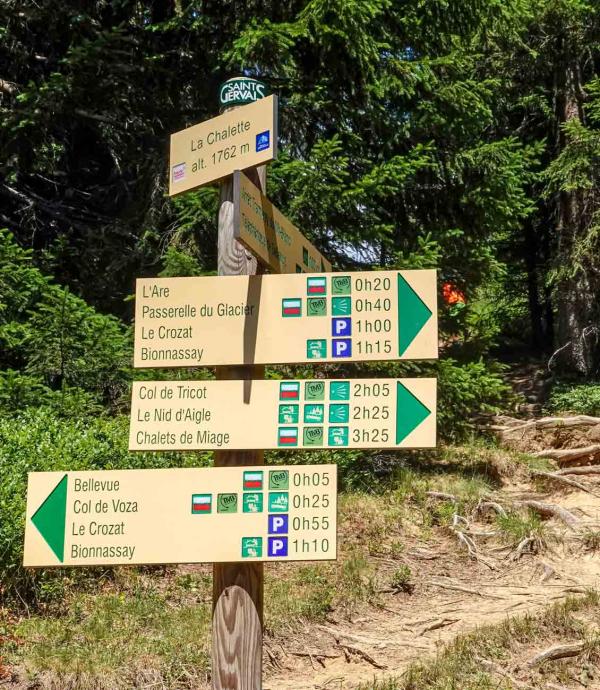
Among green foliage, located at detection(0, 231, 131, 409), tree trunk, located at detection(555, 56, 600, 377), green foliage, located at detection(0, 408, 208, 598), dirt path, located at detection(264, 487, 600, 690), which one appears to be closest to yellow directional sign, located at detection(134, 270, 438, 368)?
dirt path, located at detection(264, 487, 600, 690)

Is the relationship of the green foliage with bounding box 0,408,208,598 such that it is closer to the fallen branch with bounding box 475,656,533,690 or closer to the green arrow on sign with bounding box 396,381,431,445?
the fallen branch with bounding box 475,656,533,690

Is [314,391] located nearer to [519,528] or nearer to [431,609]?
[431,609]

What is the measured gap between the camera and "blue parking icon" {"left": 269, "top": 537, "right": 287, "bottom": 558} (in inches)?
130

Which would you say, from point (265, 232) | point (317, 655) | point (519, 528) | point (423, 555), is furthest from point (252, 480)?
point (519, 528)

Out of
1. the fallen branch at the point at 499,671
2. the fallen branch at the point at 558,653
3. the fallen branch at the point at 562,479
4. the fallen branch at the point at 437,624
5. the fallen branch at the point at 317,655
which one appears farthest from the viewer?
the fallen branch at the point at 562,479

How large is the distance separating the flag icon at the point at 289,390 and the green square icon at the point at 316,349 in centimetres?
13

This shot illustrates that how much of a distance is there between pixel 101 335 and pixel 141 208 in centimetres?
276

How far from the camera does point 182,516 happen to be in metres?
3.38

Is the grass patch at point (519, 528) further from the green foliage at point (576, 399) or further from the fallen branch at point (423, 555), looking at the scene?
the green foliage at point (576, 399)

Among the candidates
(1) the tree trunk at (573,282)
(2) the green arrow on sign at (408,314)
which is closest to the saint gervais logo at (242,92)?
(2) the green arrow on sign at (408,314)

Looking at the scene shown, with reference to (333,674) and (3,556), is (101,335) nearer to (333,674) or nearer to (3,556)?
(3,556)

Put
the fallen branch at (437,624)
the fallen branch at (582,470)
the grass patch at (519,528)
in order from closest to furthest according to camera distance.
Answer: the fallen branch at (437,624), the grass patch at (519,528), the fallen branch at (582,470)

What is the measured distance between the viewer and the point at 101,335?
10.2 metres

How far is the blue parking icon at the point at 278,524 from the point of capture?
332 centimetres
